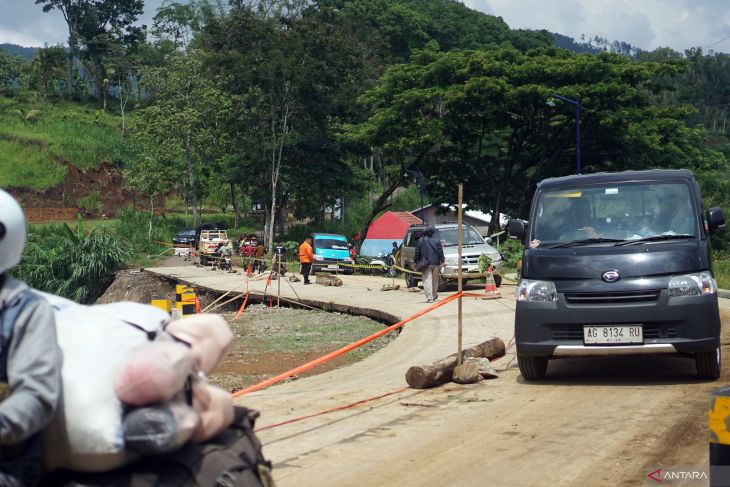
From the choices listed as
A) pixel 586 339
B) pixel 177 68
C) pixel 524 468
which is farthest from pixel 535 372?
pixel 177 68

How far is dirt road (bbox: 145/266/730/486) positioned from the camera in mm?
6652

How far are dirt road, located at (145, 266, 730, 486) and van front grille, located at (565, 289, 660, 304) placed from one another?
0.91 metres

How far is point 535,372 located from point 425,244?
44.6 feet

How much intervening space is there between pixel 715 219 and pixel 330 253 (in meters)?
32.5

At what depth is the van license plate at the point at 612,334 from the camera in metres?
9.87

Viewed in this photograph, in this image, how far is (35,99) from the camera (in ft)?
298

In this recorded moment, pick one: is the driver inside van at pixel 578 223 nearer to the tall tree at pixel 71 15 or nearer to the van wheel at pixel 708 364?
the van wheel at pixel 708 364

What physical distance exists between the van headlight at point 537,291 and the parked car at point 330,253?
30014mm

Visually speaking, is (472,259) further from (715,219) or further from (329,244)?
(715,219)

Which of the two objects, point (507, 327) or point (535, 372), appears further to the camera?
point (507, 327)

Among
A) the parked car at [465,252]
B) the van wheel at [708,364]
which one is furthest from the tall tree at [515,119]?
the van wheel at [708,364]

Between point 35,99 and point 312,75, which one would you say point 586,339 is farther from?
point 35,99

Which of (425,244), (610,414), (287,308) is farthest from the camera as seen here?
(287,308)

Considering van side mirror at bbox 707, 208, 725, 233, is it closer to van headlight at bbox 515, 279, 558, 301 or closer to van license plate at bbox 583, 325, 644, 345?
van license plate at bbox 583, 325, 644, 345
